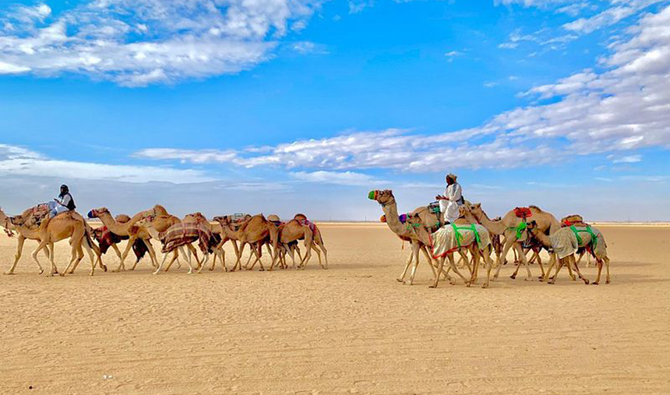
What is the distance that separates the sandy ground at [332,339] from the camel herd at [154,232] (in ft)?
8.55

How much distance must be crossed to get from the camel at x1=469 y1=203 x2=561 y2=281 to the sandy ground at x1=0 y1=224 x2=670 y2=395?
2.11 meters

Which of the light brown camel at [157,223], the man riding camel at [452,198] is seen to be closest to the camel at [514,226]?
the man riding camel at [452,198]

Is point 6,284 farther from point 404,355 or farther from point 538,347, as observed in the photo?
point 538,347

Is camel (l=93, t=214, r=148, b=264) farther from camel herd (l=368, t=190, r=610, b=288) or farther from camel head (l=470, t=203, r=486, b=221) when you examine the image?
camel head (l=470, t=203, r=486, b=221)

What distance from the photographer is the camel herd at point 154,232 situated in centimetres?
1523

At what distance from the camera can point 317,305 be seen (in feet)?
33.4

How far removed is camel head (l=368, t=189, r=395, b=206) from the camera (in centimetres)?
1299

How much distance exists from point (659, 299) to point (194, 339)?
9.77m

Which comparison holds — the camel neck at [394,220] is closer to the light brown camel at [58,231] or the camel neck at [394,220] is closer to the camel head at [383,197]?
the camel head at [383,197]

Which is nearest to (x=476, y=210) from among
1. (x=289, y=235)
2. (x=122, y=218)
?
(x=289, y=235)

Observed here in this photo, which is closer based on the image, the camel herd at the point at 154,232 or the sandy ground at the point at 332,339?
the sandy ground at the point at 332,339

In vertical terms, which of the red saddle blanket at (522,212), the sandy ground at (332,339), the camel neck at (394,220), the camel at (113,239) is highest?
the red saddle blanket at (522,212)

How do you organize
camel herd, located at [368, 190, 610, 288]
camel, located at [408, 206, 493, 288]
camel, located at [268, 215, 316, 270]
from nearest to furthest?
camel, located at [408, 206, 493, 288]
camel herd, located at [368, 190, 610, 288]
camel, located at [268, 215, 316, 270]

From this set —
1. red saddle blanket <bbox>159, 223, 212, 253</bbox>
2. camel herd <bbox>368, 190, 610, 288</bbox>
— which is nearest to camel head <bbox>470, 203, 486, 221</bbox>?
camel herd <bbox>368, 190, 610, 288</bbox>
